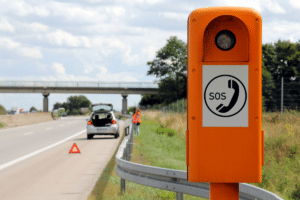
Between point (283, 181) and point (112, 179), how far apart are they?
4.59 m

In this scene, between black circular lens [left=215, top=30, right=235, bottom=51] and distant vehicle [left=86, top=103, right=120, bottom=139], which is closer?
black circular lens [left=215, top=30, right=235, bottom=51]

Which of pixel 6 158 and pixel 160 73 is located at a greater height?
pixel 160 73

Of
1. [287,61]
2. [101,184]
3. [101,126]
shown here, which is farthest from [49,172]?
[287,61]

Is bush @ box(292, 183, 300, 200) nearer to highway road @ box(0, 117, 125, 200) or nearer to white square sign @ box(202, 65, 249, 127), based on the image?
highway road @ box(0, 117, 125, 200)

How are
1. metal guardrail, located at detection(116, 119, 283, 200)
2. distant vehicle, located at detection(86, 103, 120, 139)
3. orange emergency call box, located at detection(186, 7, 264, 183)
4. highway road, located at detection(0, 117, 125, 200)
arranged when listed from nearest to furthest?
orange emergency call box, located at detection(186, 7, 264, 183) < metal guardrail, located at detection(116, 119, 283, 200) < highway road, located at detection(0, 117, 125, 200) < distant vehicle, located at detection(86, 103, 120, 139)

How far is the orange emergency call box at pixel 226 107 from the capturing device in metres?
2.59

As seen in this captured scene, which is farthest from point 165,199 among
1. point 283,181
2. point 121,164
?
point 283,181

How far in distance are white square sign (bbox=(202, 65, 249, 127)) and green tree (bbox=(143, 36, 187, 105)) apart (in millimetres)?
88586

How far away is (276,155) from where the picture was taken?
14.0 metres

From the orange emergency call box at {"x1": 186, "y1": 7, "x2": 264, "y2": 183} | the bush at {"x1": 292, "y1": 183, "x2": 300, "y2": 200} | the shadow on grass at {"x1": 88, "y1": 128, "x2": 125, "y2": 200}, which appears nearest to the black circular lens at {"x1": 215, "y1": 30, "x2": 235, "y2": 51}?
the orange emergency call box at {"x1": 186, "y1": 7, "x2": 264, "y2": 183}

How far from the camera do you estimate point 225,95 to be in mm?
2604

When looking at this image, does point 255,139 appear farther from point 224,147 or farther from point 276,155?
point 276,155

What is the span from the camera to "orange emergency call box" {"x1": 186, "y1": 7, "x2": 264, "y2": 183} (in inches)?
102

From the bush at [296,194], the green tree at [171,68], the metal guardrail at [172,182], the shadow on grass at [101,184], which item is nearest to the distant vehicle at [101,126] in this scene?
the shadow on grass at [101,184]
